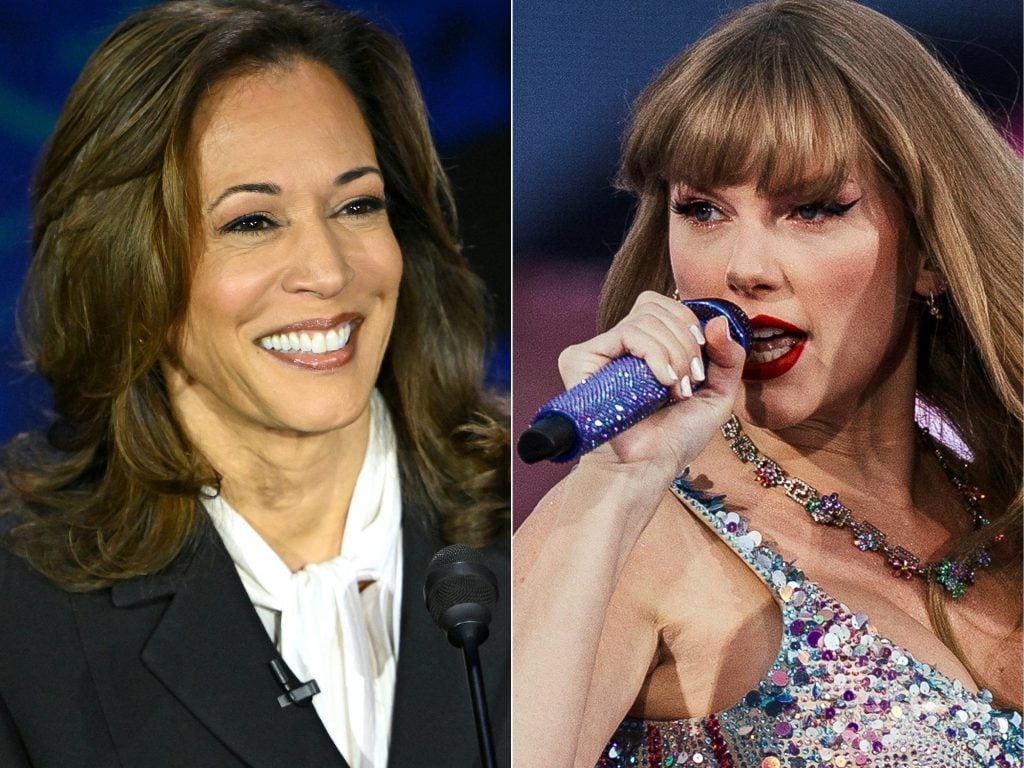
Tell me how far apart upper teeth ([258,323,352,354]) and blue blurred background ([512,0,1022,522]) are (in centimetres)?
27

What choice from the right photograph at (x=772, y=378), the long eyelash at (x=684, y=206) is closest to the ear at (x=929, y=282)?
the right photograph at (x=772, y=378)

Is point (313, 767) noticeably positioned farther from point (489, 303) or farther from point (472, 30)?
point (472, 30)

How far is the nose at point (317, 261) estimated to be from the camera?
6.79 ft

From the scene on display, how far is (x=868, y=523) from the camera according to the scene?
2178 mm

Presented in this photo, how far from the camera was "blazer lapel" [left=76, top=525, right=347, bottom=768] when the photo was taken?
6.53 ft

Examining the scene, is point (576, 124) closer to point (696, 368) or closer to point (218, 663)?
point (696, 368)

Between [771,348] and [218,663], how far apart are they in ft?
3.13

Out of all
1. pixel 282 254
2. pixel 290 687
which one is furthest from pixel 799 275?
pixel 290 687

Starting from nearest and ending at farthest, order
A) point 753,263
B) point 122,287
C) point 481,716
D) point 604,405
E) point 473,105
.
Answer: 1. point 481,716
2. point 604,405
3. point 122,287
4. point 753,263
5. point 473,105

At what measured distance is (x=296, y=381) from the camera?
→ 2098 millimetres

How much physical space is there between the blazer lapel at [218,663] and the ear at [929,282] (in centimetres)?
113

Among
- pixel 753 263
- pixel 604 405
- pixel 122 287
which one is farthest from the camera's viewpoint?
pixel 753 263

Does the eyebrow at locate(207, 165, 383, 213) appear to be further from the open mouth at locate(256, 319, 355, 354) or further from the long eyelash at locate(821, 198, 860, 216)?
the long eyelash at locate(821, 198, 860, 216)

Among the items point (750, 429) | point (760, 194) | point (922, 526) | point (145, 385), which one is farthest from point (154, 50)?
point (922, 526)
